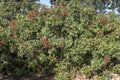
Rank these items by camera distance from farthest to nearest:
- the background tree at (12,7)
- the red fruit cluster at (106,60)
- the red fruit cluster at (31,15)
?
the background tree at (12,7), the red fruit cluster at (31,15), the red fruit cluster at (106,60)

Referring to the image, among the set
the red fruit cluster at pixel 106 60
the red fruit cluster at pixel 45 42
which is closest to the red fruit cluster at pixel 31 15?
the red fruit cluster at pixel 45 42

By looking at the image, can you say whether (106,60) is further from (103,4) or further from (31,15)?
(103,4)

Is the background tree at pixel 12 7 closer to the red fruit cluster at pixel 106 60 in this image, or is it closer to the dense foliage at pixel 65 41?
the dense foliage at pixel 65 41

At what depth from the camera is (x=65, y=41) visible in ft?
51.4

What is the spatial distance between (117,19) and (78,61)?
317cm

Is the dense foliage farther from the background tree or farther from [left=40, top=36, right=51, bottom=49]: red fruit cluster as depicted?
the background tree

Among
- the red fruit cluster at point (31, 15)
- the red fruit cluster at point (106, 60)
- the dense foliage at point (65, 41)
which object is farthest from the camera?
the red fruit cluster at point (31, 15)

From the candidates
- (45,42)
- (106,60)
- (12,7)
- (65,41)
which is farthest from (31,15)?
(12,7)

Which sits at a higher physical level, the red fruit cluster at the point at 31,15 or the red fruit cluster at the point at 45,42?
the red fruit cluster at the point at 31,15

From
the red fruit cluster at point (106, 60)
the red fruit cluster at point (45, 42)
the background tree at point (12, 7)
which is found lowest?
the red fruit cluster at point (106, 60)

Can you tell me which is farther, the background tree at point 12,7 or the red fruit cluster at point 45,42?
the background tree at point 12,7

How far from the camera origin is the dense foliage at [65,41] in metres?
15.3

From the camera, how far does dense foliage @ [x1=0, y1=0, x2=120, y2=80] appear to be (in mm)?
15336

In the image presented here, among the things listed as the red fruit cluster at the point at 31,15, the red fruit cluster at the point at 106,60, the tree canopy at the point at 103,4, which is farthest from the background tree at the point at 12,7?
the red fruit cluster at the point at 106,60
